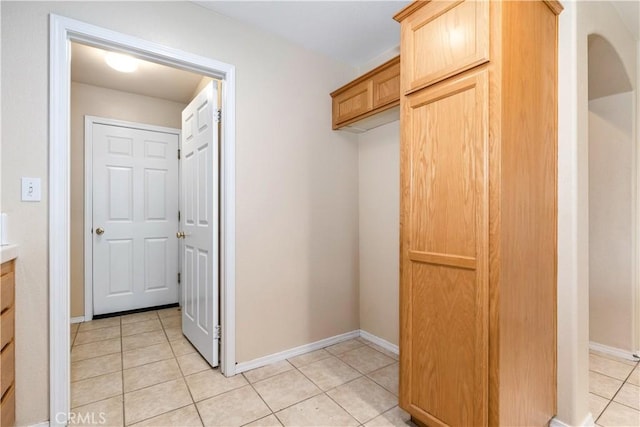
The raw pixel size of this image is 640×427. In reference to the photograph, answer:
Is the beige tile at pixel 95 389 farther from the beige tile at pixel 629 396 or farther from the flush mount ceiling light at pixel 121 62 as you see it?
the beige tile at pixel 629 396

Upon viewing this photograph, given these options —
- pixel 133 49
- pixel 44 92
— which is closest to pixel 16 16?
pixel 44 92

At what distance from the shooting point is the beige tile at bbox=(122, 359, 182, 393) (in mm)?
1972

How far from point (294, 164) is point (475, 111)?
1.43 meters

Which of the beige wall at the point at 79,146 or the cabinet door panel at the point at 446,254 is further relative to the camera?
the beige wall at the point at 79,146

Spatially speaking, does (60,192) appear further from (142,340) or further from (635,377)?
(635,377)

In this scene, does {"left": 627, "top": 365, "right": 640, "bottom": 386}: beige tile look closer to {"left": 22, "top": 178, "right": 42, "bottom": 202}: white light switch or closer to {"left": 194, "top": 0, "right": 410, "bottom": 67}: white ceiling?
{"left": 194, "top": 0, "right": 410, "bottom": 67}: white ceiling

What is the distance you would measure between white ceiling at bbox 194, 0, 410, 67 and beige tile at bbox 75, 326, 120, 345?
2898mm

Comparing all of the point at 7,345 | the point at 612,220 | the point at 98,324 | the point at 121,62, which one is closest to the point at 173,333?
the point at 98,324

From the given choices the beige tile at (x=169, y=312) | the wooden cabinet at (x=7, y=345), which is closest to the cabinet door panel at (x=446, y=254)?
the wooden cabinet at (x=7, y=345)

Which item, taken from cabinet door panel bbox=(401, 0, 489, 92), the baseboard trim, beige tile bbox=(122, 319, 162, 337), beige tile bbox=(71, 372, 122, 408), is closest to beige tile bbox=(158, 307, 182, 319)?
beige tile bbox=(122, 319, 162, 337)

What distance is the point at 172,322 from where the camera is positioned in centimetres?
315

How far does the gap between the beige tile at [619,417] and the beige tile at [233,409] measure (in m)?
1.88

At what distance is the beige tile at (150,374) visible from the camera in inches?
77.6

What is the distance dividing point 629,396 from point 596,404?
0.92ft
